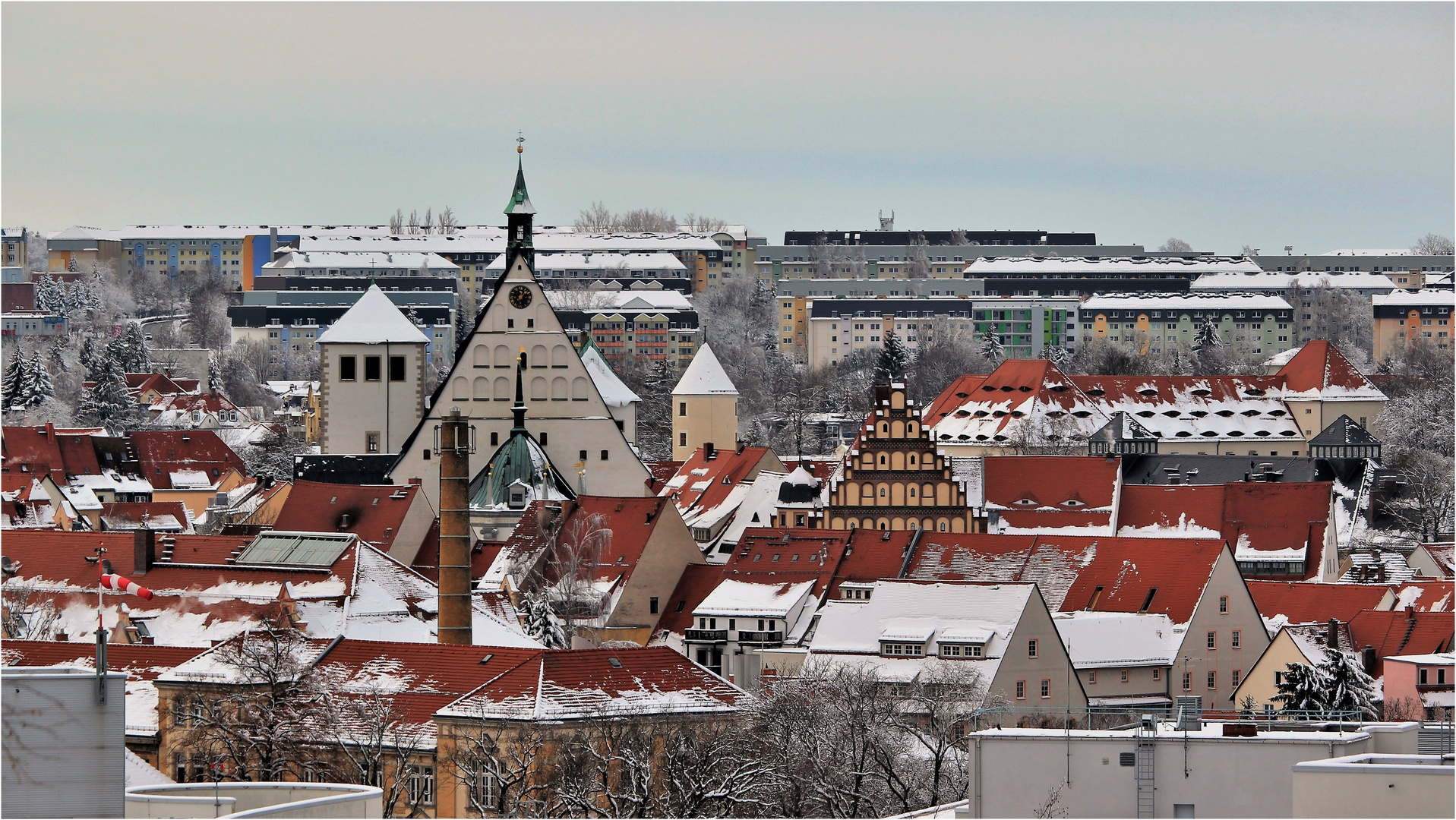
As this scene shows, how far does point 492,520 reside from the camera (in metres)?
67.9

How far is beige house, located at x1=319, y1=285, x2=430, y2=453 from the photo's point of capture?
78500mm

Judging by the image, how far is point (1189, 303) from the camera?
19212 centimetres

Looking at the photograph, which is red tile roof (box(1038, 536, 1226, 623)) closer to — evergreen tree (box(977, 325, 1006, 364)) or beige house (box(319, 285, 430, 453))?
beige house (box(319, 285, 430, 453))

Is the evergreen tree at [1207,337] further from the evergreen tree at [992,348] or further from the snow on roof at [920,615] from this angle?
the snow on roof at [920,615]

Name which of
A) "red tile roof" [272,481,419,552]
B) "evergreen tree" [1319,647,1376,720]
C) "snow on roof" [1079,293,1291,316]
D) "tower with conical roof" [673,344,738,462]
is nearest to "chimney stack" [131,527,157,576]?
"red tile roof" [272,481,419,552]

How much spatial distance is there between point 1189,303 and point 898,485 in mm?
123784

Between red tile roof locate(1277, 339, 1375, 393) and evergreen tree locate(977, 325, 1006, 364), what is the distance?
48556 millimetres

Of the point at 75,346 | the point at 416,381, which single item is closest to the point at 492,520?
the point at 416,381

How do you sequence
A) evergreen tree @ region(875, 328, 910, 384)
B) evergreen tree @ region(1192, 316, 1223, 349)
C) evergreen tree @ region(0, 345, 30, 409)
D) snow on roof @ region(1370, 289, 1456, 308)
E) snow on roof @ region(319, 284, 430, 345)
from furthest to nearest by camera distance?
snow on roof @ region(1370, 289, 1456, 308) → evergreen tree @ region(1192, 316, 1223, 349) → evergreen tree @ region(875, 328, 910, 384) → evergreen tree @ region(0, 345, 30, 409) → snow on roof @ region(319, 284, 430, 345)

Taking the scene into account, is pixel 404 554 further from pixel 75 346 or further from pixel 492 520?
pixel 75 346

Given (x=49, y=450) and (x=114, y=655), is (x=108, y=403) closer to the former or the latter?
(x=49, y=450)

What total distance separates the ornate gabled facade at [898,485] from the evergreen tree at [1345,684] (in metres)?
22.9

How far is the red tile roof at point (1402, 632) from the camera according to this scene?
168 feet

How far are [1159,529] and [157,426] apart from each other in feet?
239
